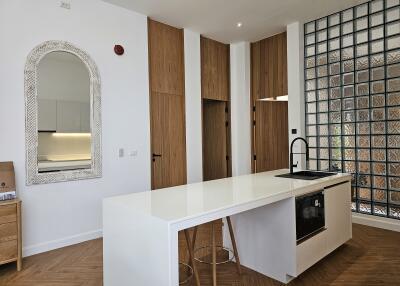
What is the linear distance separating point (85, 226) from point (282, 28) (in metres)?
4.27

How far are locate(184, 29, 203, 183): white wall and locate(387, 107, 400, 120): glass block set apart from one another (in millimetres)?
2752

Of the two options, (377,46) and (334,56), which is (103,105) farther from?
(377,46)

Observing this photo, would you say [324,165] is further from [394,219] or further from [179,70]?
[179,70]

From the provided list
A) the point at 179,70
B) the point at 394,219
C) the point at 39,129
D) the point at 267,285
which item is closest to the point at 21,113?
the point at 39,129

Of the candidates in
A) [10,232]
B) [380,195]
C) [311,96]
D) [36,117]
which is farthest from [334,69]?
[10,232]

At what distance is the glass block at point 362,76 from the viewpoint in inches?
149

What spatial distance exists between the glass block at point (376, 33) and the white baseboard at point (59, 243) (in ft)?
14.5

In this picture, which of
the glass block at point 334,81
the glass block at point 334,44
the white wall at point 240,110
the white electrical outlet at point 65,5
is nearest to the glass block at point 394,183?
the glass block at point 334,81

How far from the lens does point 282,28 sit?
4.64 m

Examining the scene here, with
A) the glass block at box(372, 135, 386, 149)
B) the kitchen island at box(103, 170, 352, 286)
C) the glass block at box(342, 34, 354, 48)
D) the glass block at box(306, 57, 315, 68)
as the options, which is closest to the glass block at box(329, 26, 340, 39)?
the glass block at box(342, 34, 354, 48)

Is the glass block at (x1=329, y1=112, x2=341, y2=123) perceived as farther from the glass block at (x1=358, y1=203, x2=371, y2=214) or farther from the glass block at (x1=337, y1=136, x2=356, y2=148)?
the glass block at (x1=358, y1=203, x2=371, y2=214)

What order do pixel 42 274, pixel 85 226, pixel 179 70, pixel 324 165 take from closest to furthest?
pixel 42 274 < pixel 85 226 < pixel 324 165 < pixel 179 70

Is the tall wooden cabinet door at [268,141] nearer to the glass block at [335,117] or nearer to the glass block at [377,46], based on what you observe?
the glass block at [335,117]

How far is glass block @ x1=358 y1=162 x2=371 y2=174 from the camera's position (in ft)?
12.4
